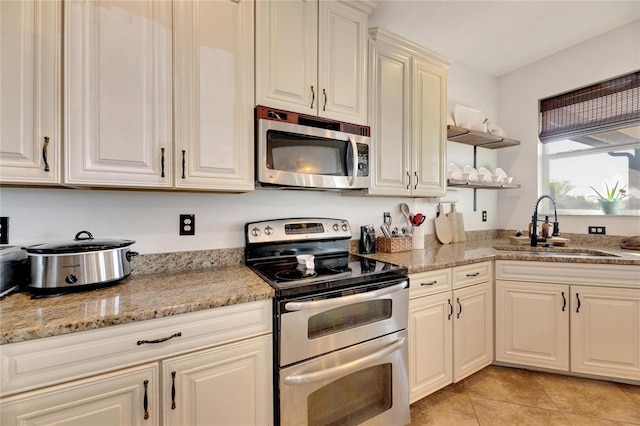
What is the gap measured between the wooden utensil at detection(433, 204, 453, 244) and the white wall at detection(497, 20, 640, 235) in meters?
0.96

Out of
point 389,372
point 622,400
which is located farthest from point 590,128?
point 389,372

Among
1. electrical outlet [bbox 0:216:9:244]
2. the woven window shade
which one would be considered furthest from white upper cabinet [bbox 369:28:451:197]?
electrical outlet [bbox 0:216:9:244]

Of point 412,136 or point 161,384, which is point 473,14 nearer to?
point 412,136

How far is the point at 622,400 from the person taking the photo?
183 centimetres

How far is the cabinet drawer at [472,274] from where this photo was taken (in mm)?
1937

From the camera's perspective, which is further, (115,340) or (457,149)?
(457,149)

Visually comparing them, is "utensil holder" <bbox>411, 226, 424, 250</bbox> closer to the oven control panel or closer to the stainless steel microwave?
the oven control panel

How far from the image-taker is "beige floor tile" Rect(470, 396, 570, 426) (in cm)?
166

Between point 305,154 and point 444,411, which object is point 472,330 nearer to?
point 444,411

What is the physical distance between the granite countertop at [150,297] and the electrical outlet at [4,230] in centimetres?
31

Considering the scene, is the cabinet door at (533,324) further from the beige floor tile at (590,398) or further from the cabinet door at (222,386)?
the cabinet door at (222,386)

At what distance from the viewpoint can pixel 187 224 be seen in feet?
5.31

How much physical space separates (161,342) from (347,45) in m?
1.83

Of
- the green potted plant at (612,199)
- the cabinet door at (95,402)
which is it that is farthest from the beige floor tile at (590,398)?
the cabinet door at (95,402)
